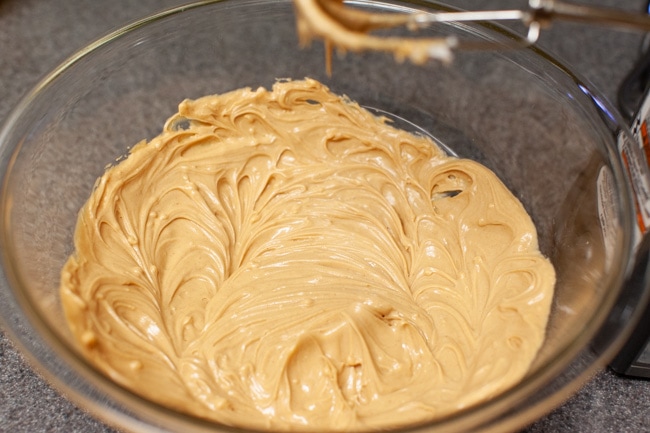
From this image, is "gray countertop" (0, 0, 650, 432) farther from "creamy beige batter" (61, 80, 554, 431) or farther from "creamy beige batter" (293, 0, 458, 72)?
"creamy beige batter" (293, 0, 458, 72)

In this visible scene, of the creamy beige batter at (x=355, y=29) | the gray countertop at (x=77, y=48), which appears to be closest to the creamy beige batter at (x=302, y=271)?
the gray countertop at (x=77, y=48)

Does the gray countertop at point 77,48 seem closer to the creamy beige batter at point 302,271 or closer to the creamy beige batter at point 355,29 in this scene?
the creamy beige batter at point 302,271

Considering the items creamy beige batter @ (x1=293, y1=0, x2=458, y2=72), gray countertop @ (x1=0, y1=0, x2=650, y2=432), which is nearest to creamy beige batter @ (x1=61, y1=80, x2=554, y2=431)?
gray countertop @ (x1=0, y1=0, x2=650, y2=432)

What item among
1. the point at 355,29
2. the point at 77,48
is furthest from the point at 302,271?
the point at 77,48

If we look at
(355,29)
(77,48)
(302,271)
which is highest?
(355,29)

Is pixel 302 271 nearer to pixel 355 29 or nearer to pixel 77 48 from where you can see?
pixel 355 29

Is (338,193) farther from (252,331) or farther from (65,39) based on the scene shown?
(65,39)

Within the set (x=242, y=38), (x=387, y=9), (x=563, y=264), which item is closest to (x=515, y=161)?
(x=563, y=264)
